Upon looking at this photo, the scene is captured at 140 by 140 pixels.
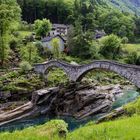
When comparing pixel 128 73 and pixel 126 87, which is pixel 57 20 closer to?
pixel 126 87

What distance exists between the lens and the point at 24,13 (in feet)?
540

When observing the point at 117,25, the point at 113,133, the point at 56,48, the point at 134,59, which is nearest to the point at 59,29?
the point at 117,25

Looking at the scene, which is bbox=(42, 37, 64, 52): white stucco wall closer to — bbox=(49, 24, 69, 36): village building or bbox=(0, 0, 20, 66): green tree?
bbox=(0, 0, 20, 66): green tree

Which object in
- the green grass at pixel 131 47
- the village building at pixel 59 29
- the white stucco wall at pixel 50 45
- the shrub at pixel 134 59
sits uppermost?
the village building at pixel 59 29

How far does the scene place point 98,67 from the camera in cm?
7000

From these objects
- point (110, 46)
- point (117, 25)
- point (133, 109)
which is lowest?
point (133, 109)

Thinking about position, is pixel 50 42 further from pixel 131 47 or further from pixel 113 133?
pixel 113 133

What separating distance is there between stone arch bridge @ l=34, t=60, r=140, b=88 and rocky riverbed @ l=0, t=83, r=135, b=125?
13.0 ft

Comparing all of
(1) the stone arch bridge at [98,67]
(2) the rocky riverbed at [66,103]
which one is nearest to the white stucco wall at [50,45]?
(1) the stone arch bridge at [98,67]

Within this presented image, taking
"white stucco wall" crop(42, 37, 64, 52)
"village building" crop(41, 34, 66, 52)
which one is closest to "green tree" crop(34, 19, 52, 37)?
"village building" crop(41, 34, 66, 52)

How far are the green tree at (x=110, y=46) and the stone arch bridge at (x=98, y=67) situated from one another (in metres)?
37.5

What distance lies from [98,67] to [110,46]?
58573 millimetres

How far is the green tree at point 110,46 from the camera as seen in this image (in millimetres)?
125875

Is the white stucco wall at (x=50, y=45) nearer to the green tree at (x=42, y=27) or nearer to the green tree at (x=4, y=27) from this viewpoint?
the green tree at (x=42, y=27)
